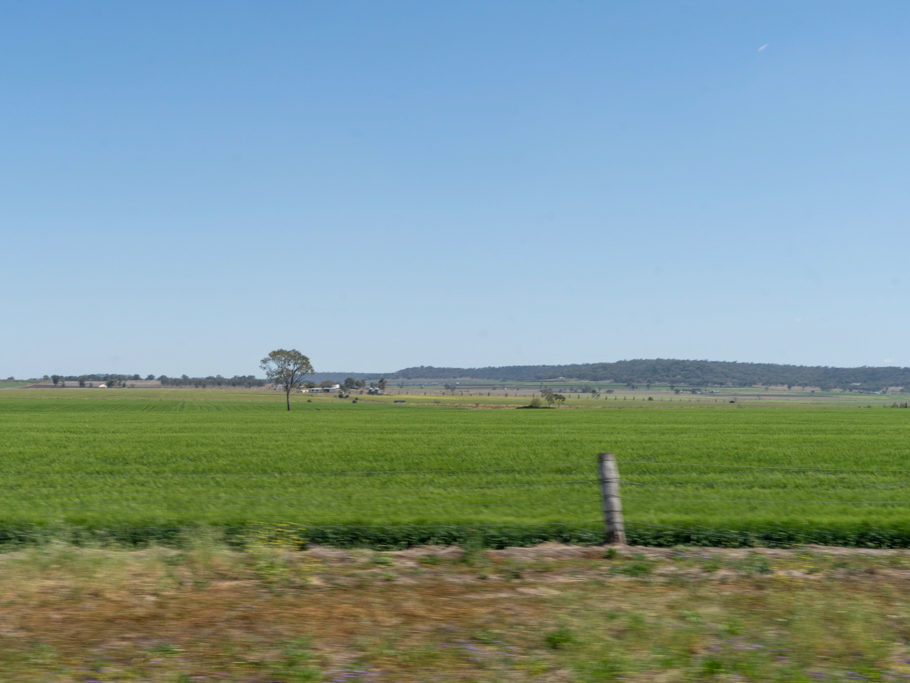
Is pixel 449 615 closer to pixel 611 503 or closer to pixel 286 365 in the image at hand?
pixel 611 503

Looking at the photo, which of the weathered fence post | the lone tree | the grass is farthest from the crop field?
the lone tree

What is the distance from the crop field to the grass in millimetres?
2035

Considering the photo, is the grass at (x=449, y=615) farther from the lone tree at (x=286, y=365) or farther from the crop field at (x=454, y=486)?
the lone tree at (x=286, y=365)

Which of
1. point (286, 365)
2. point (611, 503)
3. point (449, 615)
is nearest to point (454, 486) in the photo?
point (611, 503)

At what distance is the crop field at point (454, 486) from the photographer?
1170 cm

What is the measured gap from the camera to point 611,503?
10156mm

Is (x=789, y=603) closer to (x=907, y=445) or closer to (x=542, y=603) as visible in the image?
(x=542, y=603)

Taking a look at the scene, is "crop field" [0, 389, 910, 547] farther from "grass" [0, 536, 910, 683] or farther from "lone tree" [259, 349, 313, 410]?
"lone tree" [259, 349, 313, 410]

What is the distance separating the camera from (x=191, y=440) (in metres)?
35.7

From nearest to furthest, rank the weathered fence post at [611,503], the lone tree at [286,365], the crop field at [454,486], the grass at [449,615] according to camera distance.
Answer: the grass at [449,615] < the weathered fence post at [611,503] < the crop field at [454,486] < the lone tree at [286,365]

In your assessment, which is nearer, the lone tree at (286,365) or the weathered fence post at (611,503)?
the weathered fence post at (611,503)

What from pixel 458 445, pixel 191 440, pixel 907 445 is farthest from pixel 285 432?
pixel 907 445

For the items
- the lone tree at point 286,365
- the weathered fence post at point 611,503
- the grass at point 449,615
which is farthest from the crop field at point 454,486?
the lone tree at point 286,365

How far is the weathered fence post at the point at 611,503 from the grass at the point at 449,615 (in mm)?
484
